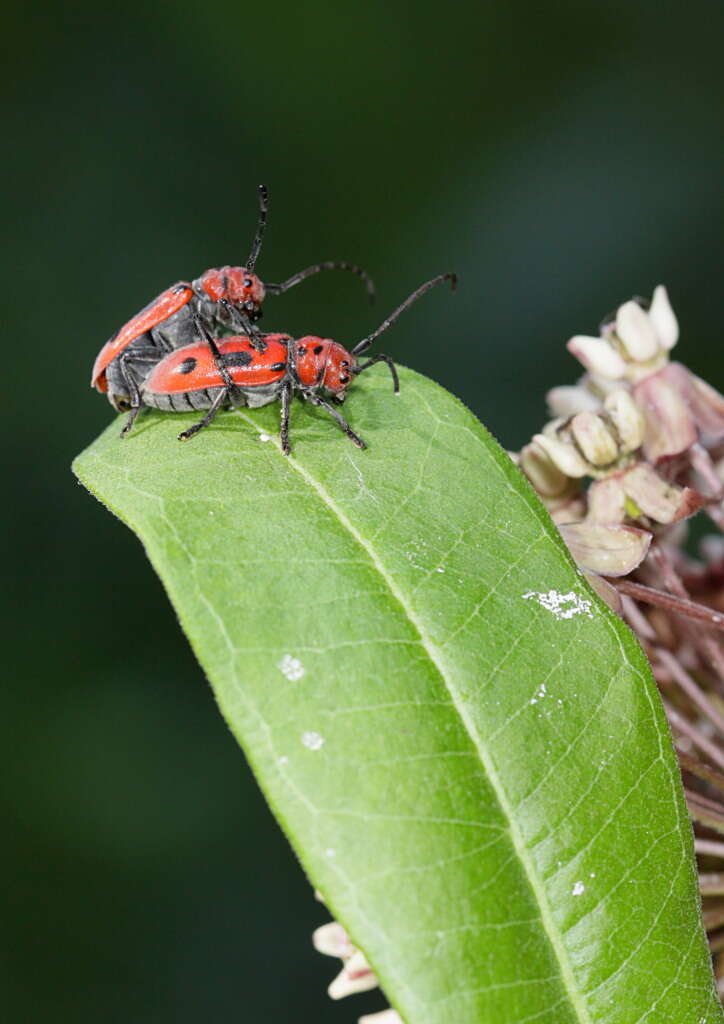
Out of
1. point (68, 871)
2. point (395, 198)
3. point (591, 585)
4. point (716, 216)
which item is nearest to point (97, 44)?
point (395, 198)

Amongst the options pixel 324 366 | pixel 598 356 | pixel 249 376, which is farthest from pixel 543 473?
pixel 249 376

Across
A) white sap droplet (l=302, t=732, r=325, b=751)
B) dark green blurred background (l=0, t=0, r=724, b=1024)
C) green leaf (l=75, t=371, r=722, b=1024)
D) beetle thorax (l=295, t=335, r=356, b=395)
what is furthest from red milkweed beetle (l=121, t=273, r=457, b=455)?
dark green blurred background (l=0, t=0, r=724, b=1024)

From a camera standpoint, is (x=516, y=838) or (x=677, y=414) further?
(x=677, y=414)

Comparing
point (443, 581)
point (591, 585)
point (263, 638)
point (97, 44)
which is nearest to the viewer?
point (263, 638)

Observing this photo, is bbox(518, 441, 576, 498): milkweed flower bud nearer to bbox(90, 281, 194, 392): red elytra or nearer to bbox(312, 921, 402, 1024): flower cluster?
bbox(90, 281, 194, 392): red elytra

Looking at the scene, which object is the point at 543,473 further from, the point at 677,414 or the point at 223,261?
the point at 223,261

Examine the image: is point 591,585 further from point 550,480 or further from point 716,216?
point 716,216
